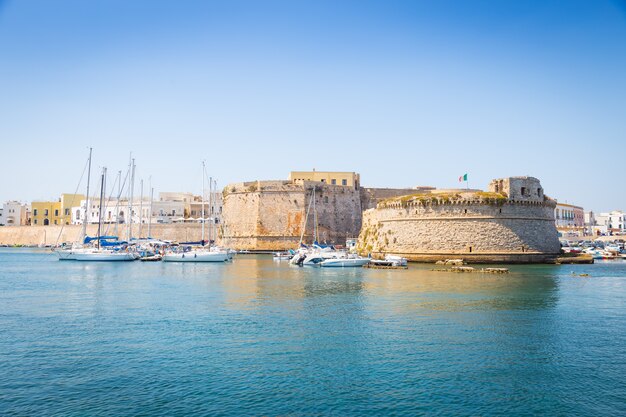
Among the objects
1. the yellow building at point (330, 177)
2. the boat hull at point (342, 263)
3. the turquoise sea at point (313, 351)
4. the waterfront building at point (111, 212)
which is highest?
the yellow building at point (330, 177)

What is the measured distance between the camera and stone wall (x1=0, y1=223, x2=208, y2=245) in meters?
54.8

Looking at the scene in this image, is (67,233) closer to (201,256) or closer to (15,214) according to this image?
(15,214)

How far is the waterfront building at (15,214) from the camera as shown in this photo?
77688 mm

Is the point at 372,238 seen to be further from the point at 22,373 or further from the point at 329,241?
the point at 22,373

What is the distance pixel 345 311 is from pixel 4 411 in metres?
A: 8.77

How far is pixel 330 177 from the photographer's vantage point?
51094mm

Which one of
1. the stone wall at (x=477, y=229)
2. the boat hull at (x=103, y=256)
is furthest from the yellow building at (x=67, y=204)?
the stone wall at (x=477, y=229)

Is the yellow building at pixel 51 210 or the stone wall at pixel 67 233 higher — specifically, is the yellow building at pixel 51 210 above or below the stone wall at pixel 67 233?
above

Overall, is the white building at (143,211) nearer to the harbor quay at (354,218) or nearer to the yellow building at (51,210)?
the harbor quay at (354,218)

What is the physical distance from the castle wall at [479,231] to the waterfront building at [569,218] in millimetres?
33262

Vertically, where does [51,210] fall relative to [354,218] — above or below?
above

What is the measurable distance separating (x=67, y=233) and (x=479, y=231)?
4780 centimetres

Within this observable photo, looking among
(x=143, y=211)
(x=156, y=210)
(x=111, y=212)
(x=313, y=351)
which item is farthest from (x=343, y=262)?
(x=111, y=212)

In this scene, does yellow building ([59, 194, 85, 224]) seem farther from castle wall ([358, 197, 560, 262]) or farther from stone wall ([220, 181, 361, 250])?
castle wall ([358, 197, 560, 262])
